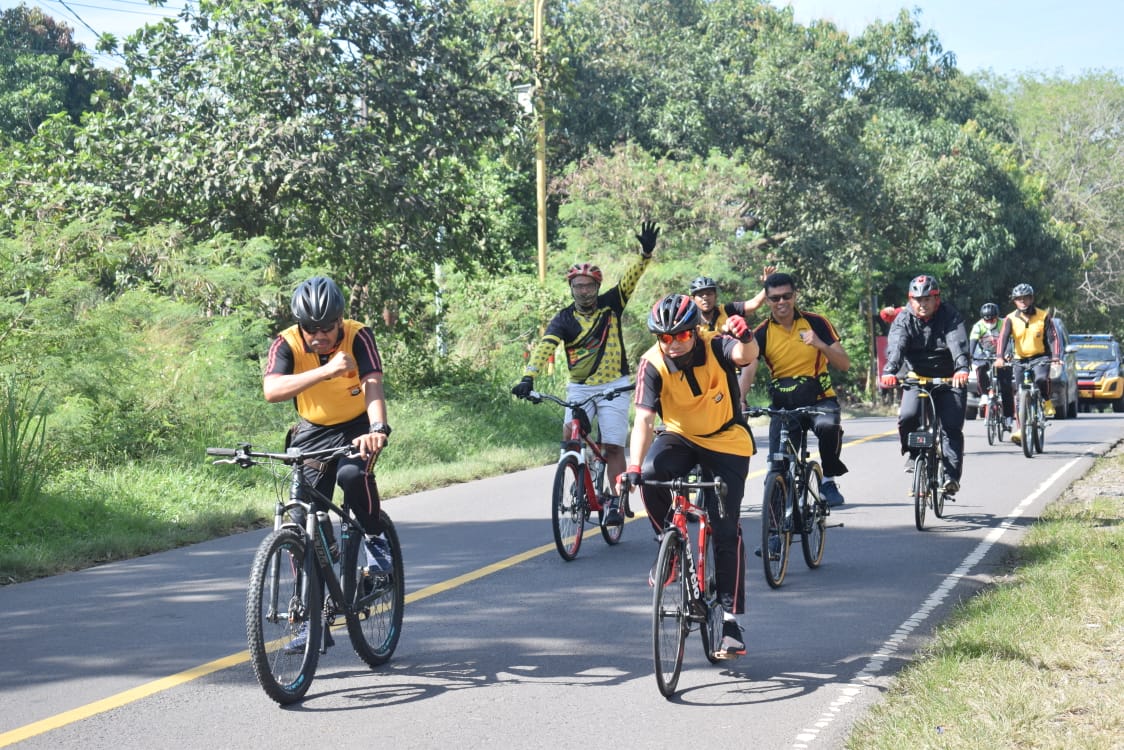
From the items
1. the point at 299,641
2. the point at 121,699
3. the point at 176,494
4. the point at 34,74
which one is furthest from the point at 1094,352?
the point at 121,699

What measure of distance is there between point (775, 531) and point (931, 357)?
332cm

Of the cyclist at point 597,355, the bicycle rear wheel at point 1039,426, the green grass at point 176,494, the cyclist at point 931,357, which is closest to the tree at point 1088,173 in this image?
the bicycle rear wheel at point 1039,426

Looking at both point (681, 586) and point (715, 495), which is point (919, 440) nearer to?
point (715, 495)

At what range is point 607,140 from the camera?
3797cm

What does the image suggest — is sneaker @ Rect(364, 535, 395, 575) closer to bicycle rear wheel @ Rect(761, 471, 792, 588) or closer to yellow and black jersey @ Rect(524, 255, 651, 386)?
bicycle rear wheel @ Rect(761, 471, 792, 588)

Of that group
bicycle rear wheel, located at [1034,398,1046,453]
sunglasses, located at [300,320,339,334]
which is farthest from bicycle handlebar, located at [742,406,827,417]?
bicycle rear wheel, located at [1034,398,1046,453]

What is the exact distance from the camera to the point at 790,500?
871 cm

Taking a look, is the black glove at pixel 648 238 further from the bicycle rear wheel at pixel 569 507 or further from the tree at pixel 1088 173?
the tree at pixel 1088 173

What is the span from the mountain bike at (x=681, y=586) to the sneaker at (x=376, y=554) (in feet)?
4.33

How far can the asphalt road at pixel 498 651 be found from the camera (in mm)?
5570

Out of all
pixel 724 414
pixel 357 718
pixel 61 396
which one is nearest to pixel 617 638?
pixel 724 414

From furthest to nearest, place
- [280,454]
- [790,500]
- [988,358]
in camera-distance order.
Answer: [988,358] < [790,500] < [280,454]

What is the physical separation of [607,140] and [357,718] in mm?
33311

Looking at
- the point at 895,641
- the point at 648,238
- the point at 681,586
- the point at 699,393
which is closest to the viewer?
the point at 681,586
